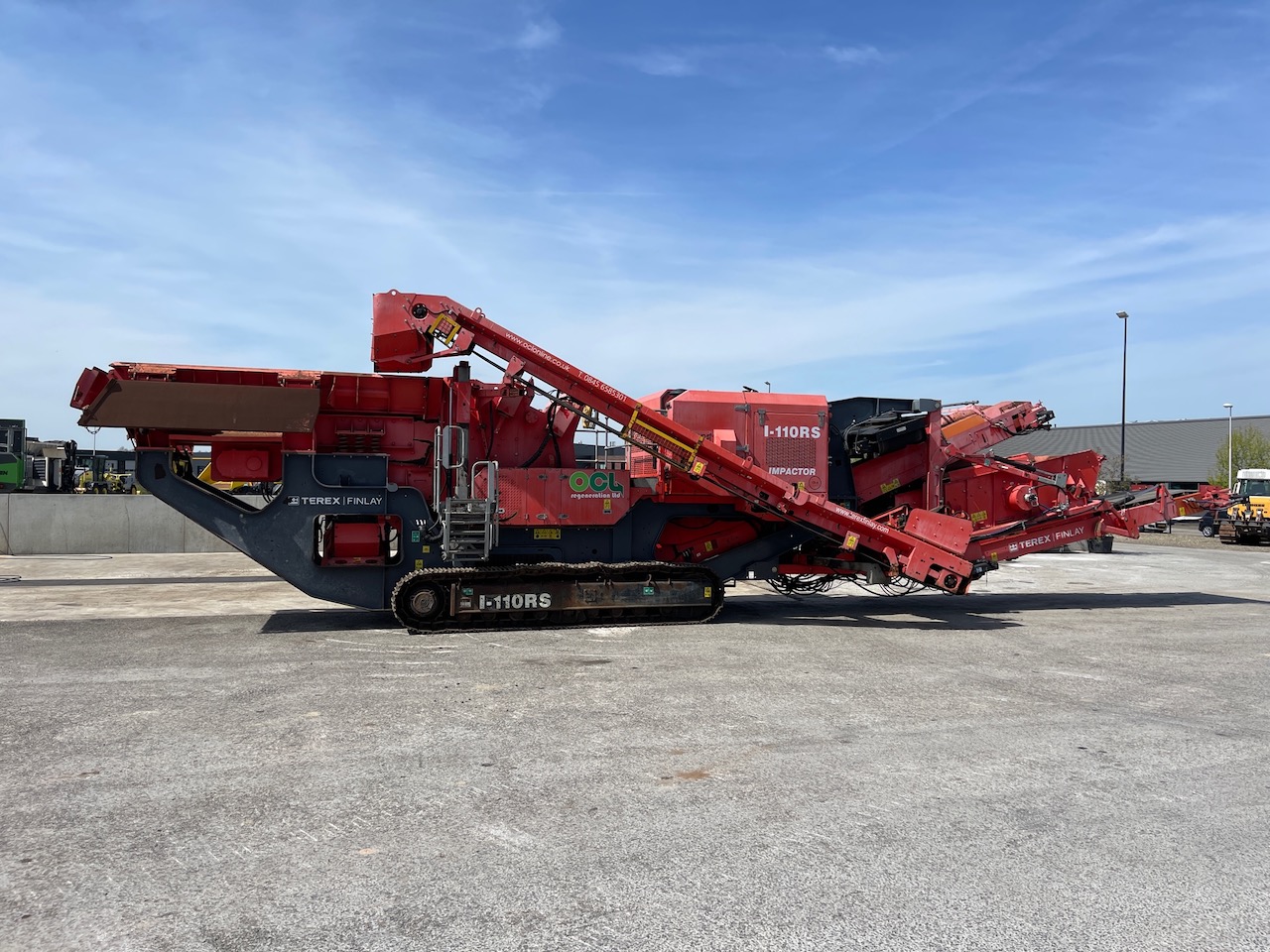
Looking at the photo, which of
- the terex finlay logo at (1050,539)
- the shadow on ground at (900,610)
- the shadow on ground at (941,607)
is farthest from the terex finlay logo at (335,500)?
the terex finlay logo at (1050,539)

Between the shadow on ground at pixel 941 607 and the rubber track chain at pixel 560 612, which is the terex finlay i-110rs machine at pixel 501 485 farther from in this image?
the shadow on ground at pixel 941 607

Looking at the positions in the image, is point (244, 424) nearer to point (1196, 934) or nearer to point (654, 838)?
point (654, 838)

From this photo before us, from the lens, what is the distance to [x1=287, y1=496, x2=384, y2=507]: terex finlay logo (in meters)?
10.8

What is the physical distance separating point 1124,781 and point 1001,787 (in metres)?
0.81

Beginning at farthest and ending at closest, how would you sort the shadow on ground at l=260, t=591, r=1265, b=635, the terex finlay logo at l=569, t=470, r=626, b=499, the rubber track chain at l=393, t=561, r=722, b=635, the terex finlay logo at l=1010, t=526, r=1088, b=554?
the terex finlay logo at l=1010, t=526, r=1088, b=554 → the shadow on ground at l=260, t=591, r=1265, b=635 → the terex finlay logo at l=569, t=470, r=626, b=499 → the rubber track chain at l=393, t=561, r=722, b=635

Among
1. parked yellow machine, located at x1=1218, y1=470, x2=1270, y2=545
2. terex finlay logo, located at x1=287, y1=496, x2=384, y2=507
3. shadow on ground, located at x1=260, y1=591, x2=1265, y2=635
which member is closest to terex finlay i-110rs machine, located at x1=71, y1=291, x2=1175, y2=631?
terex finlay logo, located at x1=287, y1=496, x2=384, y2=507

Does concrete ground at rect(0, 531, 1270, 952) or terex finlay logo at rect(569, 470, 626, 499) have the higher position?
terex finlay logo at rect(569, 470, 626, 499)

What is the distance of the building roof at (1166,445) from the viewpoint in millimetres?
70750

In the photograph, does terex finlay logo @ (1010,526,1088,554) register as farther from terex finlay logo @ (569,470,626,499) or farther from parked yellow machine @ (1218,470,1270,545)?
parked yellow machine @ (1218,470,1270,545)

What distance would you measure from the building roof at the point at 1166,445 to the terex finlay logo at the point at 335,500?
2528 inches

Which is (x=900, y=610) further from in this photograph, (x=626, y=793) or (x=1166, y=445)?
(x=1166, y=445)

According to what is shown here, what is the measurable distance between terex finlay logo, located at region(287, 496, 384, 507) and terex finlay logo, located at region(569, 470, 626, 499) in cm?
235

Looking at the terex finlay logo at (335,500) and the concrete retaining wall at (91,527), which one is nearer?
the terex finlay logo at (335,500)

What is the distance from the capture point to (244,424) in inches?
404
